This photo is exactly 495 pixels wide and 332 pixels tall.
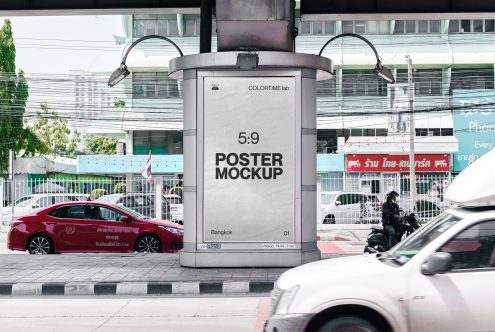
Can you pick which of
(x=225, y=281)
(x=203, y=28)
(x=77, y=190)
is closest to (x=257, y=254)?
(x=225, y=281)

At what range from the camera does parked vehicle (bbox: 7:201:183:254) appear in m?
18.5

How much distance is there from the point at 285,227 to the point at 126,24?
120 feet

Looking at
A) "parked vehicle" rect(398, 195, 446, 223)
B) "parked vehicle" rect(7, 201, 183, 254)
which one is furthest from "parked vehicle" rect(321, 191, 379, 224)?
"parked vehicle" rect(7, 201, 183, 254)

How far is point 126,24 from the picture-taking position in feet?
158

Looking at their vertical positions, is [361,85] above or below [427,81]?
below

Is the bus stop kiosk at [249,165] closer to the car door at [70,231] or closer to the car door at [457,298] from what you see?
the car door at [70,231]

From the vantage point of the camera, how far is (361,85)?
47.6 metres

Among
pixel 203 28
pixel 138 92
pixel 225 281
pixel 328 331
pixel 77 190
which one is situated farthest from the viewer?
pixel 138 92

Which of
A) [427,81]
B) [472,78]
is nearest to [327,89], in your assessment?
[427,81]

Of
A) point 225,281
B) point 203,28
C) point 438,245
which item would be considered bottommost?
point 225,281

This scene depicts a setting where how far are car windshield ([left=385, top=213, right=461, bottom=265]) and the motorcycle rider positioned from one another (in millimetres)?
10187

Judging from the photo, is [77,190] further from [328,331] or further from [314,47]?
[328,331]

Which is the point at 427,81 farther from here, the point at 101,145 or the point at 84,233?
the point at 101,145

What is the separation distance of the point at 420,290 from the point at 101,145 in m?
77.3
